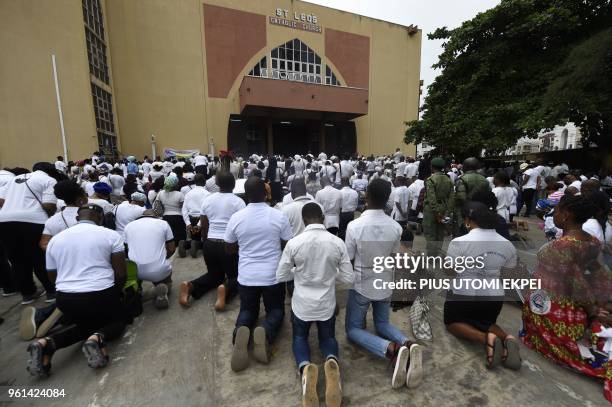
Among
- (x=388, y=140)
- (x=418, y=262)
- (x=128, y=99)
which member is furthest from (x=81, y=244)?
(x=388, y=140)

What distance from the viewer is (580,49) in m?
9.13

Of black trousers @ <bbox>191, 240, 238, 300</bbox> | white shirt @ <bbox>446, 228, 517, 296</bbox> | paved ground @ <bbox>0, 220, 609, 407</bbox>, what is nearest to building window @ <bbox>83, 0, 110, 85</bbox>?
black trousers @ <bbox>191, 240, 238, 300</bbox>

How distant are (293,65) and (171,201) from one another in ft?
61.8

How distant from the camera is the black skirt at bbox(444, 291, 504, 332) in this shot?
95.1 inches

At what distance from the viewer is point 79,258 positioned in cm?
231

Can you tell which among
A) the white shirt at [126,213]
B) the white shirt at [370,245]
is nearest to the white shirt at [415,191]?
the white shirt at [370,245]

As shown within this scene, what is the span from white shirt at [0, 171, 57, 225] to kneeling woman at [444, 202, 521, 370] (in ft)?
14.6

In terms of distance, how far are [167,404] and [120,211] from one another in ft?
9.08

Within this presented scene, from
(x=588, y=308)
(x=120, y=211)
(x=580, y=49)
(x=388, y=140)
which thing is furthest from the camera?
(x=388, y=140)

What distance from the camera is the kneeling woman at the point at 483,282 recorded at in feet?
7.48

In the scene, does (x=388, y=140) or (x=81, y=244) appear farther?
(x=388, y=140)

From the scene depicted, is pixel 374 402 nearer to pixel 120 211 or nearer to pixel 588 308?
pixel 588 308

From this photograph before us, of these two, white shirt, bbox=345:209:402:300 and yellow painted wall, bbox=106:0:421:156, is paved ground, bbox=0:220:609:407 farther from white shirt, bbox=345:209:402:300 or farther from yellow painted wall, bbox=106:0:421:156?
yellow painted wall, bbox=106:0:421:156

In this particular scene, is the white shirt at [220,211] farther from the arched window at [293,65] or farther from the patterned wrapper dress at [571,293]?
the arched window at [293,65]
